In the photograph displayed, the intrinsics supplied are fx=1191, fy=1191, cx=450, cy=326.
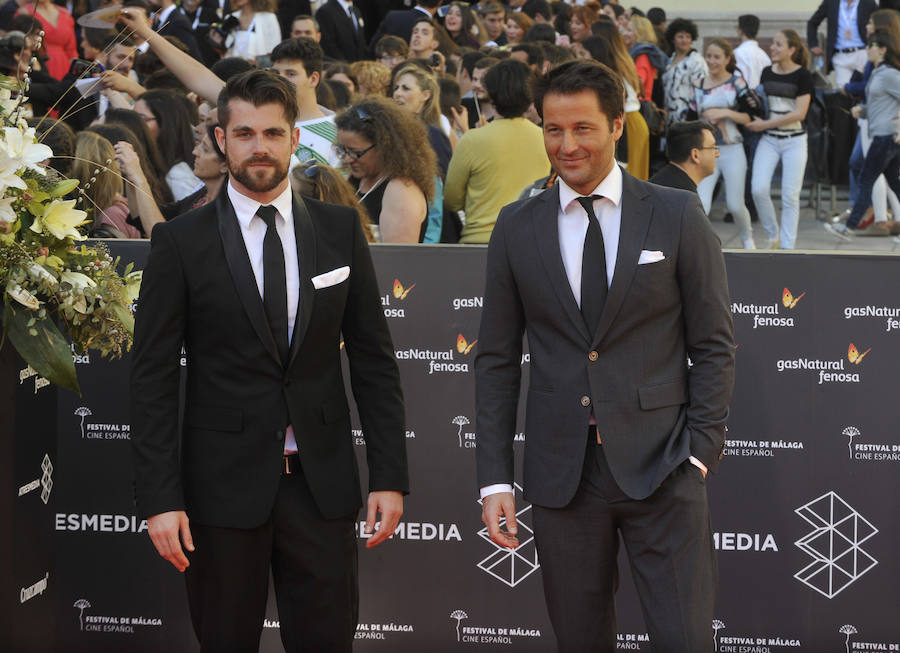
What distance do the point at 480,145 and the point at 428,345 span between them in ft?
7.67

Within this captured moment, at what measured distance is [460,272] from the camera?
4828 mm

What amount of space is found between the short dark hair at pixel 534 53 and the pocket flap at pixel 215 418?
6.88 meters

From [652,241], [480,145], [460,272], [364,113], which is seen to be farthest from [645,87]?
[652,241]

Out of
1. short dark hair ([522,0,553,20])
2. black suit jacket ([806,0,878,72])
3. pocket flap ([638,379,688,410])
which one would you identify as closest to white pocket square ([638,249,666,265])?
pocket flap ([638,379,688,410])

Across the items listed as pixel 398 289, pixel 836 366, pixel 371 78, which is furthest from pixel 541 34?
pixel 836 366

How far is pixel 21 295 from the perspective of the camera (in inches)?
129

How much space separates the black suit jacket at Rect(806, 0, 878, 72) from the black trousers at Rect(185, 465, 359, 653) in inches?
439

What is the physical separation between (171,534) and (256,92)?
1272 millimetres

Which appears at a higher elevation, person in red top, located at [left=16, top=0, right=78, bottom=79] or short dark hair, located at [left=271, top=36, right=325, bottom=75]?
short dark hair, located at [left=271, top=36, right=325, bottom=75]

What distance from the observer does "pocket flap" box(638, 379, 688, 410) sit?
10.8 feet

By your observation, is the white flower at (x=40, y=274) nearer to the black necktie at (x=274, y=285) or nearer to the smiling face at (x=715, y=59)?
the black necktie at (x=274, y=285)

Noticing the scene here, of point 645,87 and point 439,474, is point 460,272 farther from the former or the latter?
point 645,87

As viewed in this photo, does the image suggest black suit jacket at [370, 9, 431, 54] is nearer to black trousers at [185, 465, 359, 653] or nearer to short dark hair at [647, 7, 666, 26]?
short dark hair at [647, 7, 666, 26]

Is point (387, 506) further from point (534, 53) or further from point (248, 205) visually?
point (534, 53)
